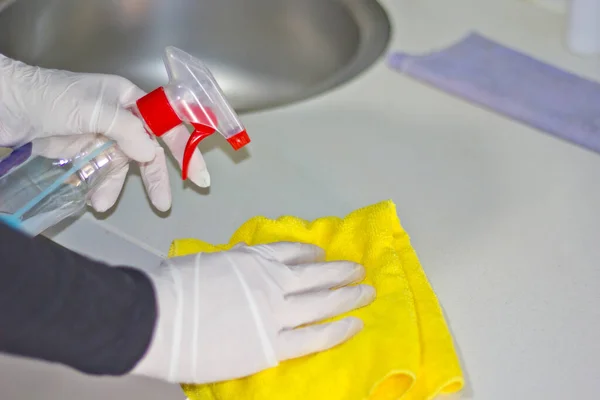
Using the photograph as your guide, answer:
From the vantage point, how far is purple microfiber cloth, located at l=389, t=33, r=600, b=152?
95 centimetres

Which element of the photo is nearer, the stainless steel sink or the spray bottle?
the spray bottle

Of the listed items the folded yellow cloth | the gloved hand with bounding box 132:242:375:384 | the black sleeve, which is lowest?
the folded yellow cloth

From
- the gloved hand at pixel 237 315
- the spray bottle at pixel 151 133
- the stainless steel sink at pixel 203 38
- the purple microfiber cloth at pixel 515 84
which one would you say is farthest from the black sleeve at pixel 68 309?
the stainless steel sink at pixel 203 38

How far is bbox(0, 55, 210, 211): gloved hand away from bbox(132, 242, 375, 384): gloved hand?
21 cm

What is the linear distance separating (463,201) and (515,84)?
0.26 meters

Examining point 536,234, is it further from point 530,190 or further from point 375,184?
point 375,184

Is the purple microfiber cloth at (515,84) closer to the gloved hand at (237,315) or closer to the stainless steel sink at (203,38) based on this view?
the stainless steel sink at (203,38)

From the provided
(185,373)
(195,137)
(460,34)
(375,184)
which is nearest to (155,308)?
(185,373)

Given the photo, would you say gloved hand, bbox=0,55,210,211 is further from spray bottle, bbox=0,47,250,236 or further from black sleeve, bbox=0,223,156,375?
black sleeve, bbox=0,223,156,375

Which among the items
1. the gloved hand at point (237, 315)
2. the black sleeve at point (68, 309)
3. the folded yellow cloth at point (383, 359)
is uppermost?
the black sleeve at point (68, 309)

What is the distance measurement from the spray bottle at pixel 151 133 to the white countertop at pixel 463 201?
2.5 inches

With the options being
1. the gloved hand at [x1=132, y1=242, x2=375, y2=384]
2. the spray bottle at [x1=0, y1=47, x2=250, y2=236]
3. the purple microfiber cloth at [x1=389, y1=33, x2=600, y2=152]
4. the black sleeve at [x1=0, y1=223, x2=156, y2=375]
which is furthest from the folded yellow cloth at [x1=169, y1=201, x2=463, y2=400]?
the purple microfiber cloth at [x1=389, y1=33, x2=600, y2=152]

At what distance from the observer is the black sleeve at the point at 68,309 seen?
0.51 metres

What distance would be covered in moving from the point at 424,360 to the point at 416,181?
0.30 m
